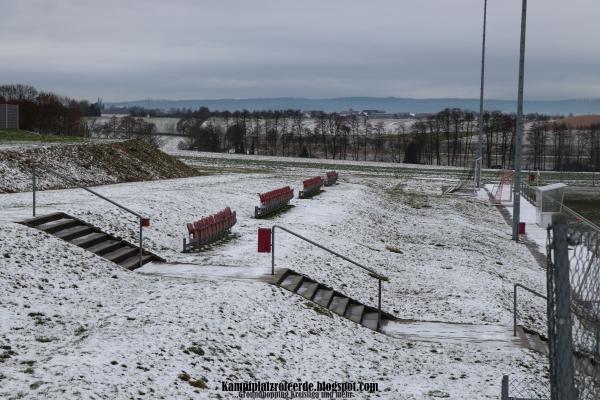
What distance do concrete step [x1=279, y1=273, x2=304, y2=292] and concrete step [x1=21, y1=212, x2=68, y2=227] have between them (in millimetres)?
6153

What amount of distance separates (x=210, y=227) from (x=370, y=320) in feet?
21.4

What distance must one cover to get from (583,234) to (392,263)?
56.7ft

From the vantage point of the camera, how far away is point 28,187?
87.7ft

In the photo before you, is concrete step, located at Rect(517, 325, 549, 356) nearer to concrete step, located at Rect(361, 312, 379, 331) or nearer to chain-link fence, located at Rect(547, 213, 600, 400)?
concrete step, located at Rect(361, 312, 379, 331)

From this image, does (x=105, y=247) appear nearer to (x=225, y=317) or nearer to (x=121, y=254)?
(x=121, y=254)

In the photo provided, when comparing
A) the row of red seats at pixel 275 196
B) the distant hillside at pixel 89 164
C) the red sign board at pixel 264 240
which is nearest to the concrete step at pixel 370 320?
the red sign board at pixel 264 240

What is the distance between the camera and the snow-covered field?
31.8 ft

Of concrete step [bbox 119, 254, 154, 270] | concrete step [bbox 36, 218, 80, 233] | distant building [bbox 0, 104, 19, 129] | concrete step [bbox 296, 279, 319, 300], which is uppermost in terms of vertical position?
distant building [bbox 0, 104, 19, 129]

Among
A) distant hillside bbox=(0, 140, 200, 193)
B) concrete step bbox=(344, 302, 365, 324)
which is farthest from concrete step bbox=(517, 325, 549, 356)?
distant hillside bbox=(0, 140, 200, 193)

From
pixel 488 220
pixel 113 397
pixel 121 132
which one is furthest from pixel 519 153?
pixel 121 132

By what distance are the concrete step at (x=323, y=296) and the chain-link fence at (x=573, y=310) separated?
33.0 ft

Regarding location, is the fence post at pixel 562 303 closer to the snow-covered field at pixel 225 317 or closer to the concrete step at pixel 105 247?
the snow-covered field at pixel 225 317

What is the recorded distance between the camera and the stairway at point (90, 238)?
16141 mm

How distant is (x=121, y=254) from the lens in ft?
54.2
